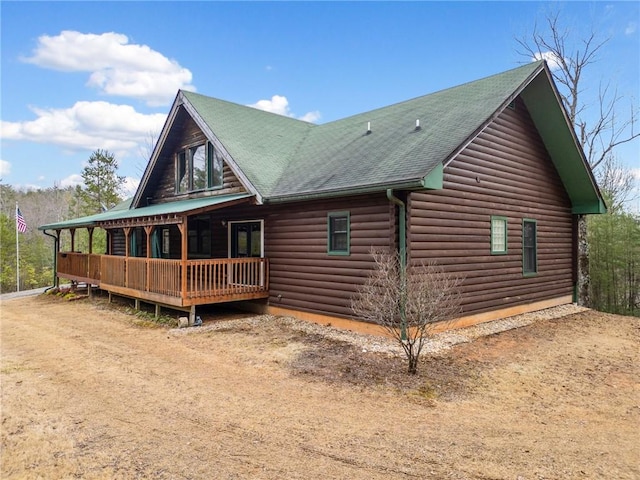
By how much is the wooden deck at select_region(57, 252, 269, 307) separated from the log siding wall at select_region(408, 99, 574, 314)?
4.86 metres

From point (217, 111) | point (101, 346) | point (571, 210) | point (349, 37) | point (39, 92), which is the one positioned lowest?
point (101, 346)

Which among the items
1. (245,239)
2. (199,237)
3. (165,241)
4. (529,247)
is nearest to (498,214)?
(529,247)

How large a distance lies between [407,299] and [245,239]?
6769mm

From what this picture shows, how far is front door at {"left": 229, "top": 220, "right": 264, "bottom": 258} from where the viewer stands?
40.8ft

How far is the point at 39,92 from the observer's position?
2478 centimetres

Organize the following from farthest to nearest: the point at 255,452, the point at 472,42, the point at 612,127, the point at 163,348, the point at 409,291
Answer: the point at 472,42
the point at 612,127
the point at 163,348
the point at 409,291
the point at 255,452

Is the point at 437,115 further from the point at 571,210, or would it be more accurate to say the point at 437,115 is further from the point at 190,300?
the point at 190,300

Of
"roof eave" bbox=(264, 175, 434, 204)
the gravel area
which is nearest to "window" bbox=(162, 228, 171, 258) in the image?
the gravel area

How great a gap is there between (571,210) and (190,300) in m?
12.7

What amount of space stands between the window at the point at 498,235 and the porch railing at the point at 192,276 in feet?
20.3

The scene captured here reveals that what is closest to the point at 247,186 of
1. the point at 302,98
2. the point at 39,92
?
the point at 39,92

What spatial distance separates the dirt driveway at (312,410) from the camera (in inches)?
150

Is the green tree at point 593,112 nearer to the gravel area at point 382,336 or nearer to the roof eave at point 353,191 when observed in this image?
the gravel area at point 382,336

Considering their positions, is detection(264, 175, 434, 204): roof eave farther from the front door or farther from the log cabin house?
the front door
